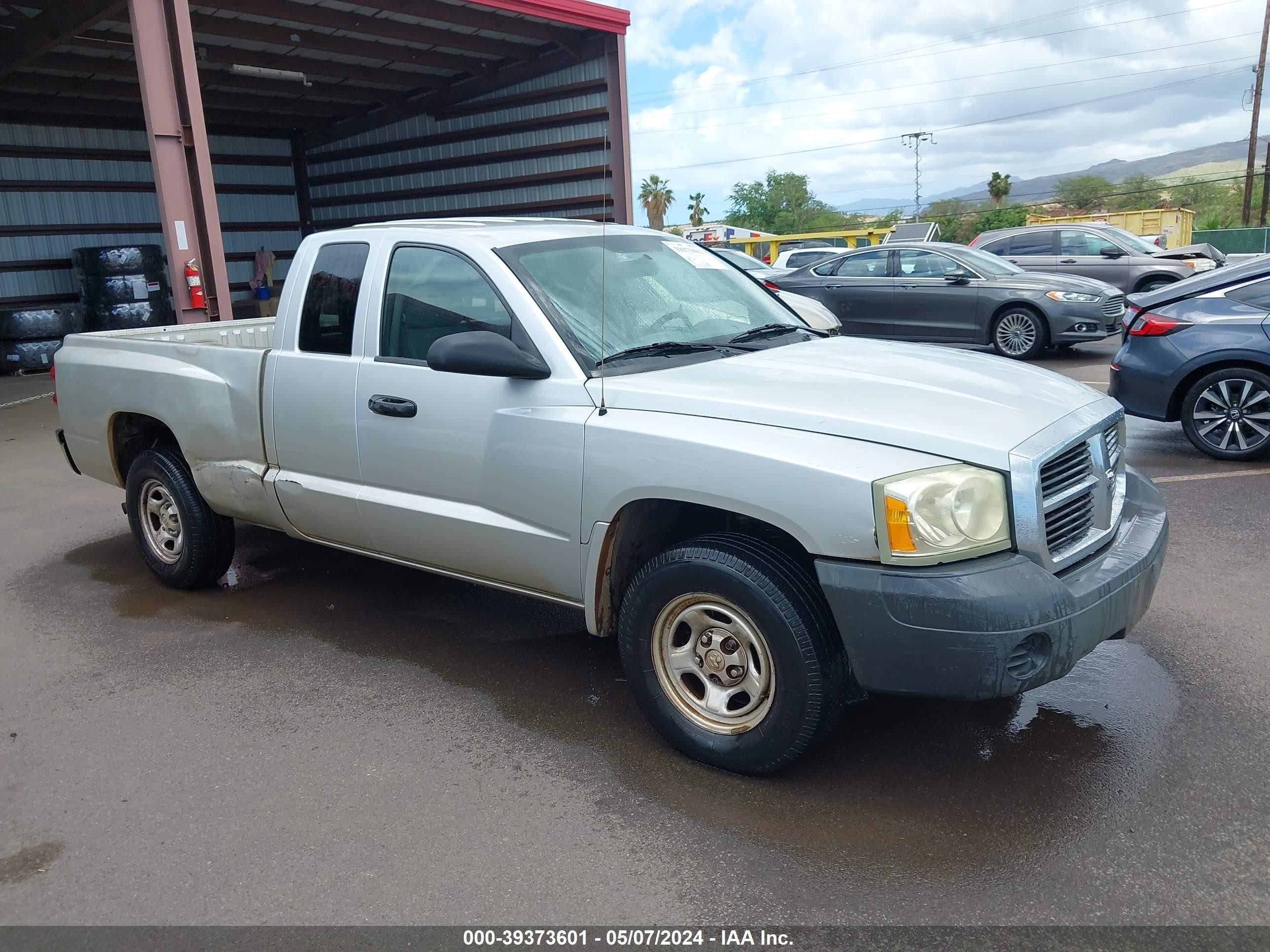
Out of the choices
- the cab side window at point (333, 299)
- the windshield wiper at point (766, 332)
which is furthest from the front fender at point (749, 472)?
the cab side window at point (333, 299)

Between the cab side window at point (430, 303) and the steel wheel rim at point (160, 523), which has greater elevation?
the cab side window at point (430, 303)

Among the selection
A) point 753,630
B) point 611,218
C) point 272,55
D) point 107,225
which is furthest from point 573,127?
point 753,630

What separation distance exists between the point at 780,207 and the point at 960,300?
297ft

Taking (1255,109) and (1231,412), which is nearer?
(1231,412)

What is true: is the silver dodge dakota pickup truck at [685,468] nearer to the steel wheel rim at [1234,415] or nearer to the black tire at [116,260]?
the steel wheel rim at [1234,415]

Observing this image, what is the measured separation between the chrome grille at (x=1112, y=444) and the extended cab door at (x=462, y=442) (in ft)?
6.15

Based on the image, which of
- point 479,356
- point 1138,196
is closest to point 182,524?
point 479,356

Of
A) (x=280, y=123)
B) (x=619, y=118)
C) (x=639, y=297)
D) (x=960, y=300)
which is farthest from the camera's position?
(x=280, y=123)

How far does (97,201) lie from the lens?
65.5 ft

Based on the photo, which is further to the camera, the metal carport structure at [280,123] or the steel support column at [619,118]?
the steel support column at [619,118]

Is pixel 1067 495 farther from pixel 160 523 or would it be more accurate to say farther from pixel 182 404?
pixel 160 523

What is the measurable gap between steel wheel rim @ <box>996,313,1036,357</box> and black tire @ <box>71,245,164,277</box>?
47.5 ft

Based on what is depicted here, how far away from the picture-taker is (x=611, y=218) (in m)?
15.8

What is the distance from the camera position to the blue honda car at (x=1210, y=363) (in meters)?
7.29
